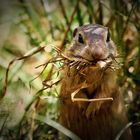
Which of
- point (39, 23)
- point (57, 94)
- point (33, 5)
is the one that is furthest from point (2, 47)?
point (57, 94)

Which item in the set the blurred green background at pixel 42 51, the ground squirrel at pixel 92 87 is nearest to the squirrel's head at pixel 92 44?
the ground squirrel at pixel 92 87

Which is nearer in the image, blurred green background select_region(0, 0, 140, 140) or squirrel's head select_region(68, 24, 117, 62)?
squirrel's head select_region(68, 24, 117, 62)

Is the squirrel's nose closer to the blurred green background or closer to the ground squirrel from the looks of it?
the ground squirrel

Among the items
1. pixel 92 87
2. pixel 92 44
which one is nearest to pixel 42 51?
pixel 92 87

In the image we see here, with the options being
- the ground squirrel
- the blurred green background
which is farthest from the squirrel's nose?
the blurred green background

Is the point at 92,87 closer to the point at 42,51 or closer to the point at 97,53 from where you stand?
the point at 97,53

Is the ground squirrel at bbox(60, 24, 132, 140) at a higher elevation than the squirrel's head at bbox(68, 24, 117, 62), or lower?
lower
